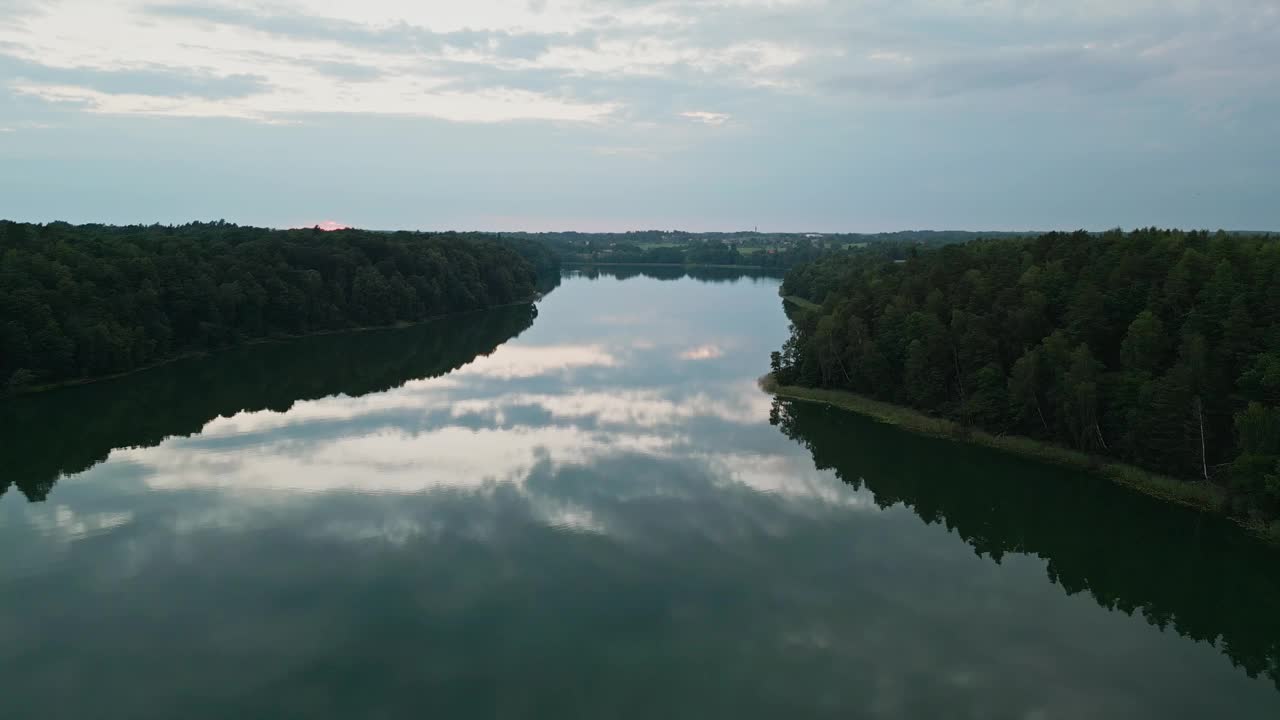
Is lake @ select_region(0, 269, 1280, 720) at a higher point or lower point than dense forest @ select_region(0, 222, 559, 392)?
lower

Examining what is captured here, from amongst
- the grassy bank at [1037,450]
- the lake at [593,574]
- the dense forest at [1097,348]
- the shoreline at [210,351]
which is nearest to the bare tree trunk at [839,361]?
the dense forest at [1097,348]

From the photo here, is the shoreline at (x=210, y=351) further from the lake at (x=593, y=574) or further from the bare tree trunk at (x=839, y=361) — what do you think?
the bare tree trunk at (x=839, y=361)

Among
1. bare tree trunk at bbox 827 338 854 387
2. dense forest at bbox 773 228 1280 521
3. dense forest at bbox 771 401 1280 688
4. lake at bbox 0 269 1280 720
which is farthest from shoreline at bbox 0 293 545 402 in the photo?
bare tree trunk at bbox 827 338 854 387

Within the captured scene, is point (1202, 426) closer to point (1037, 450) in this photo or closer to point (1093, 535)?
point (1093, 535)

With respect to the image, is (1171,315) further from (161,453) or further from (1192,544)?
(161,453)

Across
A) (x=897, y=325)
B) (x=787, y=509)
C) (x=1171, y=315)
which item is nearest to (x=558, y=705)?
(x=787, y=509)

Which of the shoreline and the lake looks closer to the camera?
the lake

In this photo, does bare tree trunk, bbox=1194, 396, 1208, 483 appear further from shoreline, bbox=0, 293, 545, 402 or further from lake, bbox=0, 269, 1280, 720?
shoreline, bbox=0, 293, 545, 402
